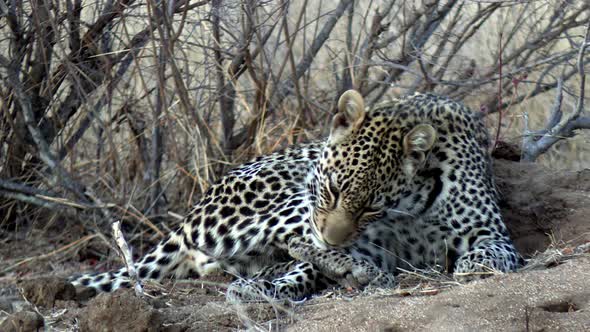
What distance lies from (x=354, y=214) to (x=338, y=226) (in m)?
0.11

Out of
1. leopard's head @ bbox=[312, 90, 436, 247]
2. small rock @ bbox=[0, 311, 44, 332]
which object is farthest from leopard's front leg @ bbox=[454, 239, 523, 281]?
small rock @ bbox=[0, 311, 44, 332]

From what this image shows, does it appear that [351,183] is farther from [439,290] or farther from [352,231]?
[439,290]

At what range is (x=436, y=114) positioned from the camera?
5770 mm

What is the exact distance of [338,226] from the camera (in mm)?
5070

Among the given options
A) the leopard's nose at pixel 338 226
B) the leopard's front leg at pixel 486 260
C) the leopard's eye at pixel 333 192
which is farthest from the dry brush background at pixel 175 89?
the leopard's nose at pixel 338 226

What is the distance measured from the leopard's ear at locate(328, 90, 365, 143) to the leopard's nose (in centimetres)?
46

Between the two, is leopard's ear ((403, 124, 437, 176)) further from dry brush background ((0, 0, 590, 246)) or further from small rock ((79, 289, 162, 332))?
small rock ((79, 289, 162, 332))

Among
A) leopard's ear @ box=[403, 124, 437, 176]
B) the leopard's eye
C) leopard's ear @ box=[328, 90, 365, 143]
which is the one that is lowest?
the leopard's eye

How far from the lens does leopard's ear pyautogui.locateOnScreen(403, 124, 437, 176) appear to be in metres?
5.29

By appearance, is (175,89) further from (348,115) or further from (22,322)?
(22,322)

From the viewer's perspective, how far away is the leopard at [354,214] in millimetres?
5145

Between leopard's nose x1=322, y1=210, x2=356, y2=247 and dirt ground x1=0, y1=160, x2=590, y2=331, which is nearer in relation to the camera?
dirt ground x1=0, y1=160, x2=590, y2=331

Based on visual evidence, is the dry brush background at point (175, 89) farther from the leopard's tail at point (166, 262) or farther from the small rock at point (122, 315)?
the small rock at point (122, 315)

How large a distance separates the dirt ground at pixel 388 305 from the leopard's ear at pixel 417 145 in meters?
0.61
